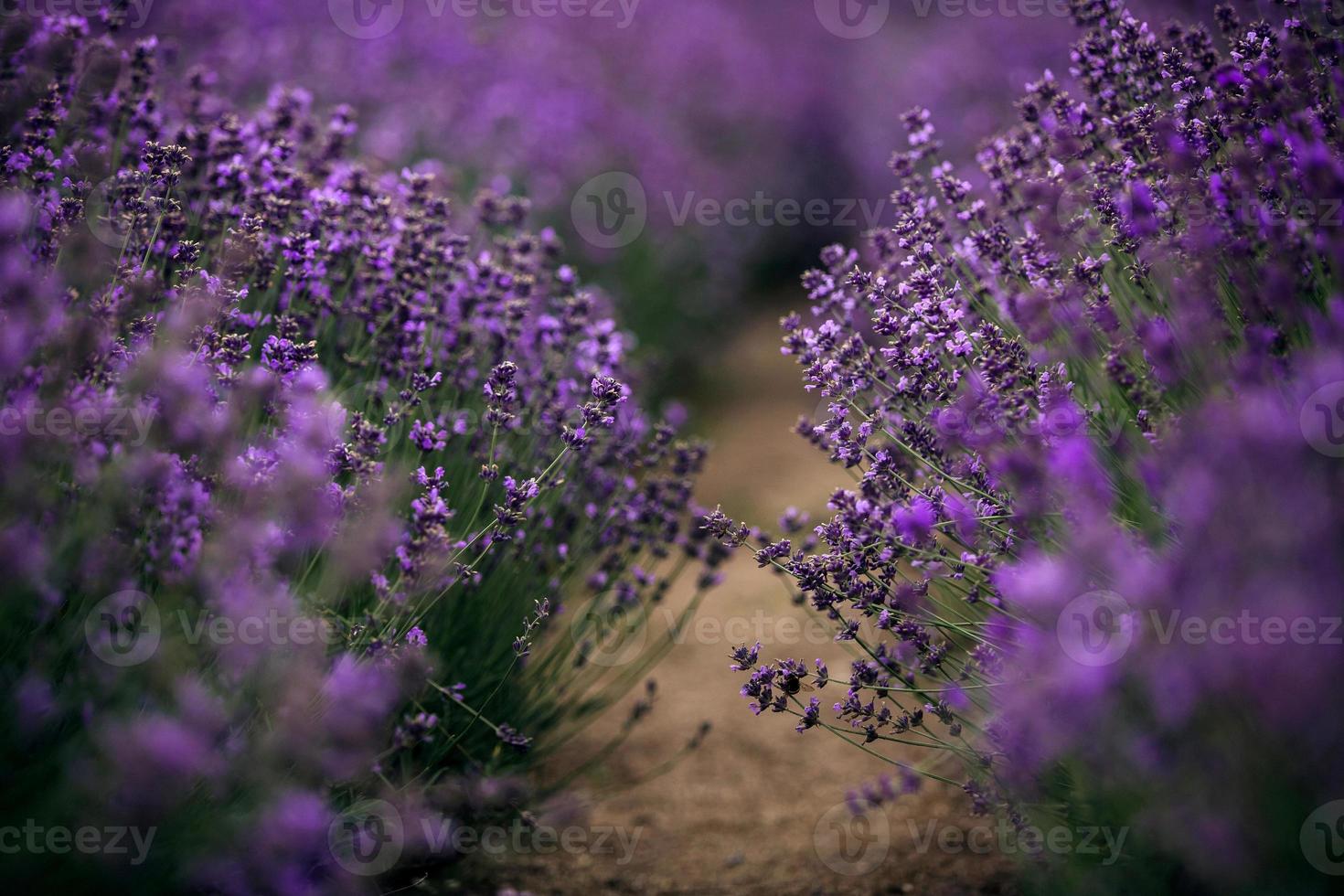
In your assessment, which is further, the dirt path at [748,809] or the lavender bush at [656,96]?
the lavender bush at [656,96]

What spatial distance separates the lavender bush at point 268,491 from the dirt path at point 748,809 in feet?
1.38

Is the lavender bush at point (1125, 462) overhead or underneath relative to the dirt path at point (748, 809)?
overhead

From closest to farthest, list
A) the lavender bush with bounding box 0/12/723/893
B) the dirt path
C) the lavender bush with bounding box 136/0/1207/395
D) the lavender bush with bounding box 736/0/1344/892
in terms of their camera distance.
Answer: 1. the lavender bush with bounding box 736/0/1344/892
2. the lavender bush with bounding box 0/12/723/893
3. the dirt path
4. the lavender bush with bounding box 136/0/1207/395

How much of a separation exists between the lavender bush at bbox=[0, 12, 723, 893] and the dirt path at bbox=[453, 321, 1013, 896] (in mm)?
421

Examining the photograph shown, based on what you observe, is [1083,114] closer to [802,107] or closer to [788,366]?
[788,366]

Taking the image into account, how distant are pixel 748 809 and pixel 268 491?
1938 millimetres

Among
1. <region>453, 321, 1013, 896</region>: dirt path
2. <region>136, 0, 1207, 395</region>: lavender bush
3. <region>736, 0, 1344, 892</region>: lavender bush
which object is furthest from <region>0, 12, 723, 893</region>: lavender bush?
<region>136, 0, 1207, 395</region>: lavender bush

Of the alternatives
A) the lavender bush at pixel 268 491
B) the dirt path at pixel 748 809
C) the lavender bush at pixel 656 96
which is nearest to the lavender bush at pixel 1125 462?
the dirt path at pixel 748 809

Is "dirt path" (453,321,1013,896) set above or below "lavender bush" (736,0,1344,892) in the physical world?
below

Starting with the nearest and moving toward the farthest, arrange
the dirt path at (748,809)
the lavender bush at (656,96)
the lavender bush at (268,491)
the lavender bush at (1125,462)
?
1. the lavender bush at (1125,462)
2. the lavender bush at (268,491)
3. the dirt path at (748,809)
4. the lavender bush at (656,96)

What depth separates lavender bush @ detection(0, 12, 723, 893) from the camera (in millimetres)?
1426

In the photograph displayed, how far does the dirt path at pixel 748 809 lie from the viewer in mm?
2404

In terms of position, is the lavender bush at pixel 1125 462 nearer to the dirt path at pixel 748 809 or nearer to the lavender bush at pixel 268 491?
the dirt path at pixel 748 809

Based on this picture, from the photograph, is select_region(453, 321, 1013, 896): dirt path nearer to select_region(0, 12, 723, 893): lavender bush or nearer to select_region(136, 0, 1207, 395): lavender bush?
select_region(0, 12, 723, 893): lavender bush
